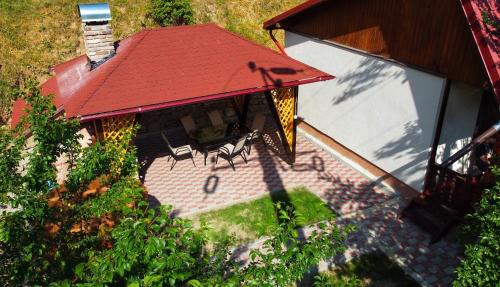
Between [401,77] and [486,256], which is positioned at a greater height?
[401,77]

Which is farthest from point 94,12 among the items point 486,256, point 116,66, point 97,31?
point 486,256

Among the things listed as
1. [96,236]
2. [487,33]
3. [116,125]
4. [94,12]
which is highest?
[94,12]

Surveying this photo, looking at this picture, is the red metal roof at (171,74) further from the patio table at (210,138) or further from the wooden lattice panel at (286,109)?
the patio table at (210,138)

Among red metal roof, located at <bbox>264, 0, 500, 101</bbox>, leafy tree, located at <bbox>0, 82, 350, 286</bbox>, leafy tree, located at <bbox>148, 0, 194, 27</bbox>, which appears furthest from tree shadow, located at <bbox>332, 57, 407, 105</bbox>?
leafy tree, located at <bbox>148, 0, 194, 27</bbox>

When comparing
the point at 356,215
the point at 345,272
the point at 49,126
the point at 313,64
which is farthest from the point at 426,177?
the point at 49,126

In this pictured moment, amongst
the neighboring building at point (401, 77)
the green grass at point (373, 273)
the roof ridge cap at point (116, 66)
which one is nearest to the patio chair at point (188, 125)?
the roof ridge cap at point (116, 66)

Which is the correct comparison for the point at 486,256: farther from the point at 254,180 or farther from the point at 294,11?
the point at 294,11
